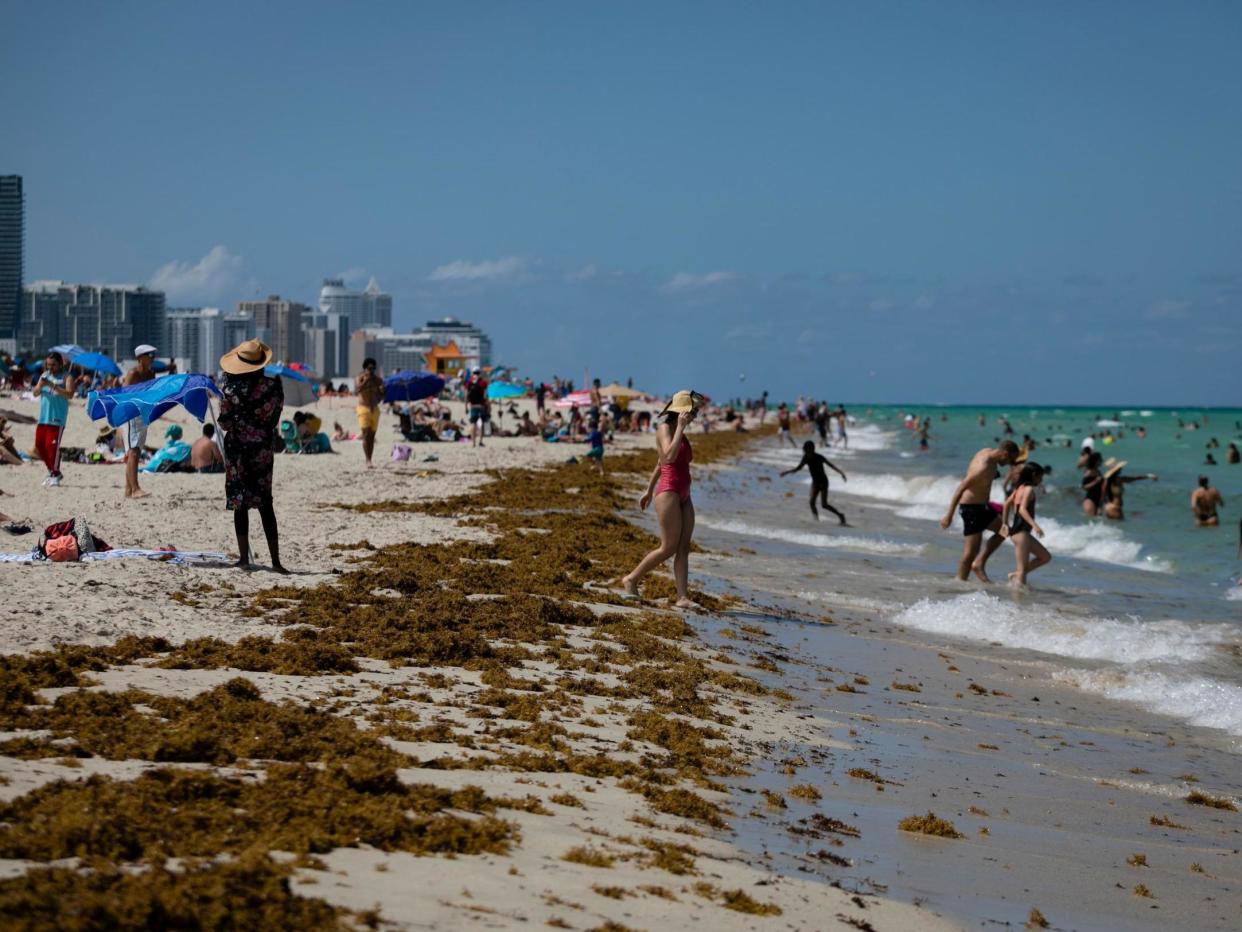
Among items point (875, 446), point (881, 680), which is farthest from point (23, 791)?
point (875, 446)

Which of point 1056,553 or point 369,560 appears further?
point 1056,553

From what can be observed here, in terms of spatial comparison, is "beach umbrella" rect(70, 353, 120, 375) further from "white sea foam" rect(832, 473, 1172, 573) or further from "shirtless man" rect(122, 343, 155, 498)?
"white sea foam" rect(832, 473, 1172, 573)

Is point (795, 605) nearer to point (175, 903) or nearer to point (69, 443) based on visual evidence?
point (175, 903)

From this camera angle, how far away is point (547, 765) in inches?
196

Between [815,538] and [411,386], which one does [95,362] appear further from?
[815,538]

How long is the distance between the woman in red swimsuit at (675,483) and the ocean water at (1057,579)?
2.12 m

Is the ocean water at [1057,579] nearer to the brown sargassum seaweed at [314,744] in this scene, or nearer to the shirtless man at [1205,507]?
the shirtless man at [1205,507]

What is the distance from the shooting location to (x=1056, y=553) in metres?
19.1

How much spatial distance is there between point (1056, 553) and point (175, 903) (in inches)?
707

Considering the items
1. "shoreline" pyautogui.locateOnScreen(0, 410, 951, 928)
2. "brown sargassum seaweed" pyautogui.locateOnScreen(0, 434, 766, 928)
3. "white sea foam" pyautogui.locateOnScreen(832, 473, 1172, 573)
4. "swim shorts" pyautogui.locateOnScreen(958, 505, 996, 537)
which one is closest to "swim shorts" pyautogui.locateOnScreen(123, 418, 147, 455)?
"brown sargassum seaweed" pyautogui.locateOnScreen(0, 434, 766, 928)

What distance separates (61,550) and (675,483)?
4602 millimetres

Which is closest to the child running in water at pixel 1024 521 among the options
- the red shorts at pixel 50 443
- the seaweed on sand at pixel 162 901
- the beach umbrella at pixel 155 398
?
the beach umbrella at pixel 155 398

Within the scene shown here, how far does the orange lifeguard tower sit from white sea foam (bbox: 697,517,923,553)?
219 ft

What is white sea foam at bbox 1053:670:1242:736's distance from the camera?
8.00 metres
